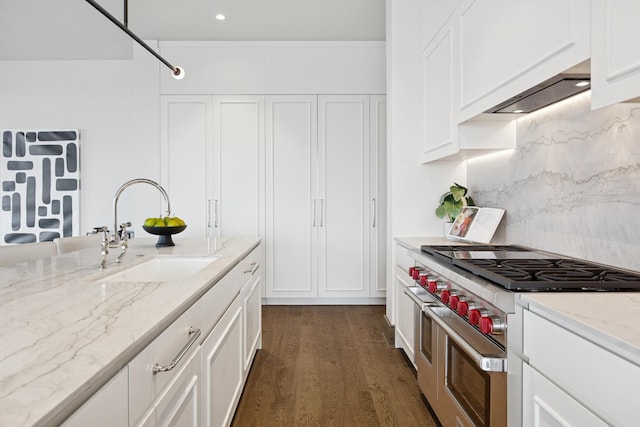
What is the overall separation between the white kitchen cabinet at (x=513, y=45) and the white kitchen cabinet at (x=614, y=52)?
0.03m

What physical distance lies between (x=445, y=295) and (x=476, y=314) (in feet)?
1.11

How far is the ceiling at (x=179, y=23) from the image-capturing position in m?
3.62

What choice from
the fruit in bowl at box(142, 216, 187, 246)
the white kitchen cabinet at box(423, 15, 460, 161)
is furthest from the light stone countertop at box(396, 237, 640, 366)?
the fruit in bowl at box(142, 216, 187, 246)

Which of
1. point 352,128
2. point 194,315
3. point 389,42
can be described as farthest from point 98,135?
point 194,315

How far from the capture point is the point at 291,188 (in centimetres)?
436

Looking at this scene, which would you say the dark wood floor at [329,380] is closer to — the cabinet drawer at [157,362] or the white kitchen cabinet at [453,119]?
the cabinet drawer at [157,362]

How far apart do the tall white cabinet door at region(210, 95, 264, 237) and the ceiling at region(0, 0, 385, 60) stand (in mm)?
695

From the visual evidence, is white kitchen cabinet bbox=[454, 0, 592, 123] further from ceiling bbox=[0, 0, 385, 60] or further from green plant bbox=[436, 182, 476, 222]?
ceiling bbox=[0, 0, 385, 60]

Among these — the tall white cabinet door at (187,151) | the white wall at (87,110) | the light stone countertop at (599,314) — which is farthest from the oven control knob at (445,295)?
the white wall at (87,110)

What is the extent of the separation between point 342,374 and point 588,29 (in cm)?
223

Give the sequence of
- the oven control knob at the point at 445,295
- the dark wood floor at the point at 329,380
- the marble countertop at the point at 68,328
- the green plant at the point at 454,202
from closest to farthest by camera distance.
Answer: the marble countertop at the point at 68,328
the oven control knob at the point at 445,295
the dark wood floor at the point at 329,380
the green plant at the point at 454,202

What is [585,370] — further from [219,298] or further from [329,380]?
[329,380]

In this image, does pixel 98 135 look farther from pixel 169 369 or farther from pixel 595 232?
pixel 595 232


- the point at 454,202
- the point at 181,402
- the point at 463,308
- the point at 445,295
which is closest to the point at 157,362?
the point at 181,402
